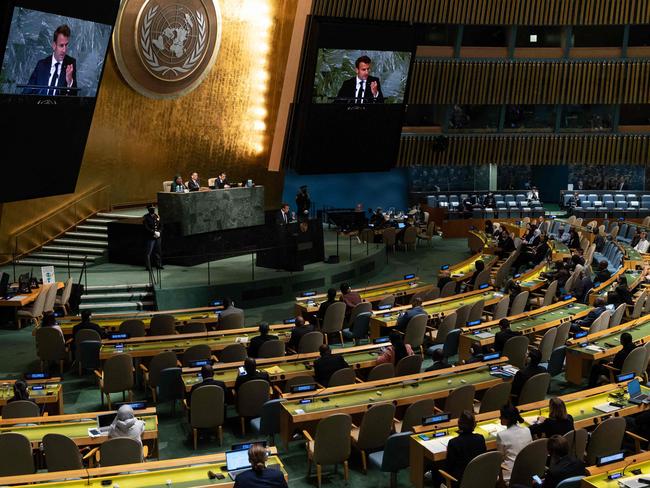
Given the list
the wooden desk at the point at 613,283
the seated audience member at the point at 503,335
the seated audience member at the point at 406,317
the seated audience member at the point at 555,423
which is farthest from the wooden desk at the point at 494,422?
the wooden desk at the point at 613,283

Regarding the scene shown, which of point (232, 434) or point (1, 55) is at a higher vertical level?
point (1, 55)

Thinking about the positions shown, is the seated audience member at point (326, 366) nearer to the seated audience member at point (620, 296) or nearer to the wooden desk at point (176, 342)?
the wooden desk at point (176, 342)

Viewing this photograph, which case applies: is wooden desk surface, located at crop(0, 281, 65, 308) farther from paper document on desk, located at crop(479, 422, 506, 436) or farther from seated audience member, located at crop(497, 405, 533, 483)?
seated audience member, located at crop(497, 405, 533, 483)

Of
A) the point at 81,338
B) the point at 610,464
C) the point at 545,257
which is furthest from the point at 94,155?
the point at 610,464

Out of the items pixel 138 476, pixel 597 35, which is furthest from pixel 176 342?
pixel 597 35

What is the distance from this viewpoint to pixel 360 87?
76.0 ft

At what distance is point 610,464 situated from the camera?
687 centimetres

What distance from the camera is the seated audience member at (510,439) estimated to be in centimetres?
745

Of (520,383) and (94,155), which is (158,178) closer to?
(94,155)

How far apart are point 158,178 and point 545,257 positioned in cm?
1082

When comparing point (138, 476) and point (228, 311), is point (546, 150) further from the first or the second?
point (138, 476)

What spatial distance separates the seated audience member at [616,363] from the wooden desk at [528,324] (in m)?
1.25

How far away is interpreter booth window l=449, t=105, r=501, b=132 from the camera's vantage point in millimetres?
30281

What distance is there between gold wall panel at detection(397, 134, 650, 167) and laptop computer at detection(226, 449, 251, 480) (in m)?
23.8
